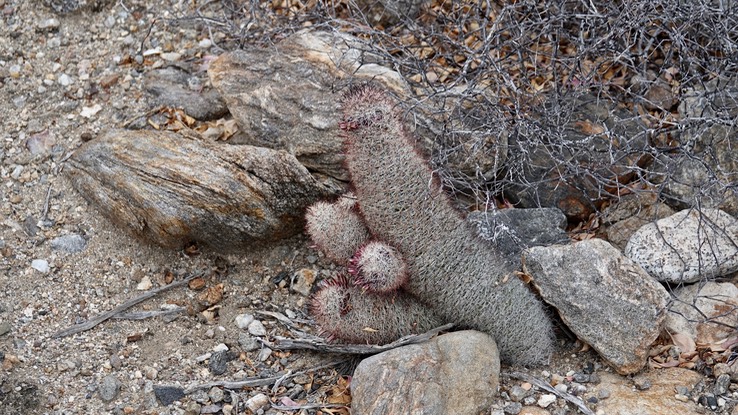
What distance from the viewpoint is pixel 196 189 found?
150 inches

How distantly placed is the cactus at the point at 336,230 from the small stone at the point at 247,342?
531 mm

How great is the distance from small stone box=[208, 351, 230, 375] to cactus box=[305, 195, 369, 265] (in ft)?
2.07

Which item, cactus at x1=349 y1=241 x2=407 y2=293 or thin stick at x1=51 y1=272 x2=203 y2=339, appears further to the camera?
thin stick at x1=51 y1=272 x2=203 y2=339

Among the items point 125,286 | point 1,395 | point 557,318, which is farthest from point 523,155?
point 1,395

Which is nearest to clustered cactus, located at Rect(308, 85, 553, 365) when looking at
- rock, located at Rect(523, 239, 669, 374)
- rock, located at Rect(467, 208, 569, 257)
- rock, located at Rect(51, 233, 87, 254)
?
rock, located at Rect(523, 239, 669, 374)

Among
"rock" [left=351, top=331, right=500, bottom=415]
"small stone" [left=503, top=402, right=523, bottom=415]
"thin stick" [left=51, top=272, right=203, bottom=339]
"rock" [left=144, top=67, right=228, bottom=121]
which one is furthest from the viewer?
"rock" [left=144, top=67, right=228, bottom=121]

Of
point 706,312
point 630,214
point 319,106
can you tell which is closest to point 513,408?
point 706,312

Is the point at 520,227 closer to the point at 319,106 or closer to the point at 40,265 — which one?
the point at 319,106

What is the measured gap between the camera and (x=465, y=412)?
3221mm

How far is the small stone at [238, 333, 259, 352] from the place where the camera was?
370 centimetres

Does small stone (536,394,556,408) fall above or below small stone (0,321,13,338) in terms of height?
above

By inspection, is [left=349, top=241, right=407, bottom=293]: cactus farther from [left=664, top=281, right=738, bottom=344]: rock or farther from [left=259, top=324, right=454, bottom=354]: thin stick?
[left=664, top=281, right=738, bottom=344]: rock

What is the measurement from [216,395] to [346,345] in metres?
0.56

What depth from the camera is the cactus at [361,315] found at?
3.44 m
